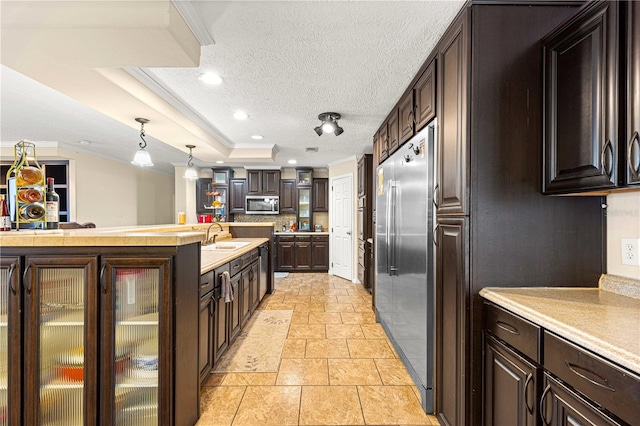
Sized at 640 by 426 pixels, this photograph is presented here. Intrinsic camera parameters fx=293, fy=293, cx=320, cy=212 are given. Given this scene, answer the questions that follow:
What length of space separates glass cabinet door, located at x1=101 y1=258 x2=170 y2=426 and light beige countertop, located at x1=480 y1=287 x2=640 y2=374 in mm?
1732

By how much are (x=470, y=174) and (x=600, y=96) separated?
1.84ft

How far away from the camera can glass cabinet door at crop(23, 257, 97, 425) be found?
157 cm

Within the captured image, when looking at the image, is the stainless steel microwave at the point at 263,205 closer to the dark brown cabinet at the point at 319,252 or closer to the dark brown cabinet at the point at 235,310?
the dark brown cabinet at the point at 319,252

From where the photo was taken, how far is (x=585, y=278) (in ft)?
A: 5.00

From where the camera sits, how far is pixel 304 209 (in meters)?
6.96

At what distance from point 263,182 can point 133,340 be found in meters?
5.35

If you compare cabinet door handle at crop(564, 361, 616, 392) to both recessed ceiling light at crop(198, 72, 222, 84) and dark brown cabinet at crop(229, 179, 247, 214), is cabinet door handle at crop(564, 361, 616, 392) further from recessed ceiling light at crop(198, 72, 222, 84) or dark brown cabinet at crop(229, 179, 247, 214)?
dark brown cabinet at crop(229, 179, 247, 214)

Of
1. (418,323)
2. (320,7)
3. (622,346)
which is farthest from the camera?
(418,323)

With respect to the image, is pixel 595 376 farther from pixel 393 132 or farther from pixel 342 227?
pixel 342 227

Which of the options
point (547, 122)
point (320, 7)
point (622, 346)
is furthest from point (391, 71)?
point (622, 346)

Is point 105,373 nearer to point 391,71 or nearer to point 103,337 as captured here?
point 103,337

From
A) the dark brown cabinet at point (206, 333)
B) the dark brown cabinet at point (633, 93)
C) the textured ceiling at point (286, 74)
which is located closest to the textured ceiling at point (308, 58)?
the textured ceiling at point (286, 74)

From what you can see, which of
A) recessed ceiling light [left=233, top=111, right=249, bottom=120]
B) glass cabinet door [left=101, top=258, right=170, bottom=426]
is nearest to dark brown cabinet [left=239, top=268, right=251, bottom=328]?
glass cabinet door [left=101, top=258, right=170, bottom=426]

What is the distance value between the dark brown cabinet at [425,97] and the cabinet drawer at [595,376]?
4.72 ft
